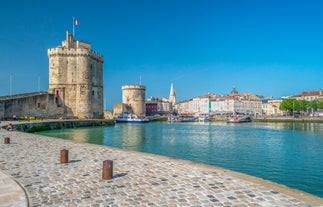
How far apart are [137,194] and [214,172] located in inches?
102

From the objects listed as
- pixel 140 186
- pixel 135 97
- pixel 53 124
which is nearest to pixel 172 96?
pixel 135 97

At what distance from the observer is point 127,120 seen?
67.4 meters

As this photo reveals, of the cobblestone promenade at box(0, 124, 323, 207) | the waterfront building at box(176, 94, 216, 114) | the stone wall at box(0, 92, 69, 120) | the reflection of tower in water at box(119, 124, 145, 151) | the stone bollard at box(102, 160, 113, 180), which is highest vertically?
the waterfront building at box(176, 94, 216, 114)

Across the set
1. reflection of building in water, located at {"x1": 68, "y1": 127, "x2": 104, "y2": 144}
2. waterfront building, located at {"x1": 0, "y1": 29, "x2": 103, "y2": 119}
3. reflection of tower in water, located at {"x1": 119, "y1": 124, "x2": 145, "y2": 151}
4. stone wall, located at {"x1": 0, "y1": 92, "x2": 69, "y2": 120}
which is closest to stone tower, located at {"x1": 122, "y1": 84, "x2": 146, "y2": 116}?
waterfront building, located at {"x1": 0, "y1": 29, "x2": 103, "y2": 119}

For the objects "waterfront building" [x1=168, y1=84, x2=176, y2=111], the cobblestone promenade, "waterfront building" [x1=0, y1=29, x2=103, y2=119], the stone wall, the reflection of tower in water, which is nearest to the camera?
the cobblestone promenade

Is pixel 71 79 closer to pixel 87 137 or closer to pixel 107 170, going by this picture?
pixel 87 137

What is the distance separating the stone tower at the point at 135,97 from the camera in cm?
7944

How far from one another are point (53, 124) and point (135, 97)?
147 ft

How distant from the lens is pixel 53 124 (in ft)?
117

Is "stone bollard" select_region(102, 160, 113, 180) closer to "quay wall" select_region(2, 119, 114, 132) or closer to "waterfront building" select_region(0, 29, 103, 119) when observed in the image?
"quay wall" select_region(2, 119, 114, 132)

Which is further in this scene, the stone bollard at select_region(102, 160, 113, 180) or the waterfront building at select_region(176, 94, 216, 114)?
the waterfront building at select_region(176, 94, 216, 114)

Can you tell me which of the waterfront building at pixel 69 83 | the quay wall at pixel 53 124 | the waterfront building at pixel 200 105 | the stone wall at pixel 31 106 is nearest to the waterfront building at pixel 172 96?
the waterfront building at pixel 200 105

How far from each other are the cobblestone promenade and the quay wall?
21.3m

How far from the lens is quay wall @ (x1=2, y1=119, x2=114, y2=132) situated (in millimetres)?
28486
